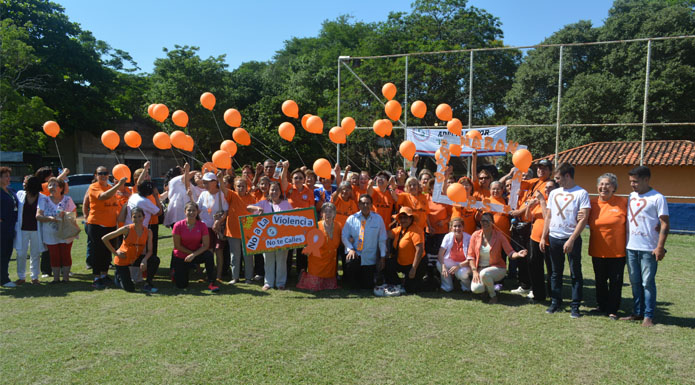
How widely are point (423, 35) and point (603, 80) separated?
41.0 feet

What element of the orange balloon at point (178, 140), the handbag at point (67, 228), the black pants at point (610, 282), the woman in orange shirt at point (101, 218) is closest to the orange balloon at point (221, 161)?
the orange balloon at point (178, 140)

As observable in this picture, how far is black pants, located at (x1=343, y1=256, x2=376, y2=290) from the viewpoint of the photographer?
6.54m

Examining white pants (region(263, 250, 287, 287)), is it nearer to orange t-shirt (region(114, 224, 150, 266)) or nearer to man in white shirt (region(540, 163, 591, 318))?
orange t-shirt (region(114, 224, 150, 266))

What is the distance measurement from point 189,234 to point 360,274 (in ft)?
8.15

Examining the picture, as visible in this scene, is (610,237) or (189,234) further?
(189,234)

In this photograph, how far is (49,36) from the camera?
89.6 ft

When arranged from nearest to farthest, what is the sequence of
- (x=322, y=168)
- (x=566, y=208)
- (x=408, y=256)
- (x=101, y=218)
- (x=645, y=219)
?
(x=645, y=219) < (x=566, y=208) < (x=408, y=256) < (x=101, y=218) < (x=322, y=168)

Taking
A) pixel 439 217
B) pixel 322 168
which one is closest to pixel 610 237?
pixel 439 217

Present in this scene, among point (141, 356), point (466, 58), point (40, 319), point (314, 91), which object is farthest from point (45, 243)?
point (314, 91)

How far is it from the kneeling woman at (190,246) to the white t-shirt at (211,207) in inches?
12.6

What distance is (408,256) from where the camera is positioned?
21.3ft

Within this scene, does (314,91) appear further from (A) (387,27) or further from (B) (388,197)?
(B) (388,197)

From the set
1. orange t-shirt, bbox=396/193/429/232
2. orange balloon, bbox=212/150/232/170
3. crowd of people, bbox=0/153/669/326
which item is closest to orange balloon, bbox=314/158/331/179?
crowd of people, bbox=0/153/669/326

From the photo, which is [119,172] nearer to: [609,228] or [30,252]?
[30,252]
